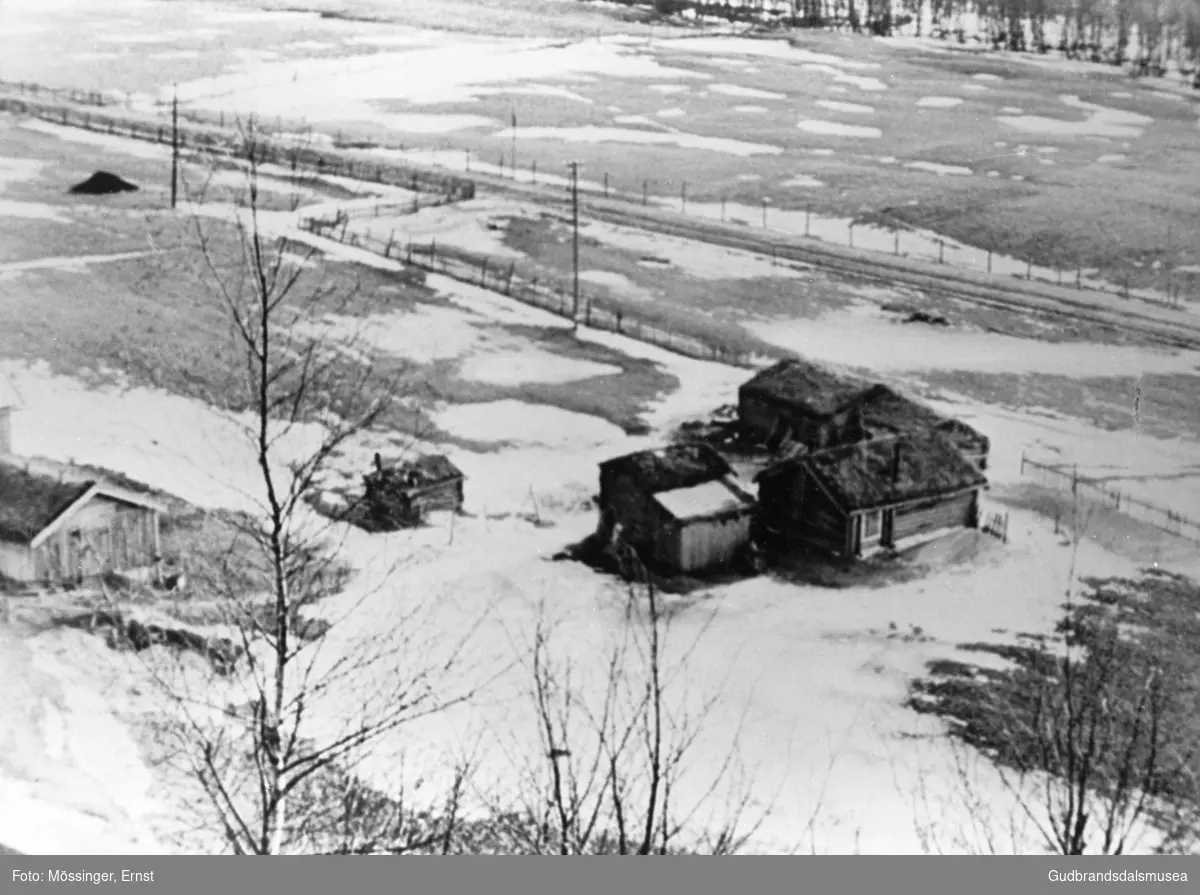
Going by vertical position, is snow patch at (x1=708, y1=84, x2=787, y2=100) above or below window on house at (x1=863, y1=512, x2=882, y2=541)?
above

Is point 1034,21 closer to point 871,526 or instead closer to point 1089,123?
point 1089,123

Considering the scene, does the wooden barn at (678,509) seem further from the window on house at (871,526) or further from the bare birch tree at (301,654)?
the bare birch tree at (301,654)

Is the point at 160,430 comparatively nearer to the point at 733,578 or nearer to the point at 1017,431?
the point at 733,578

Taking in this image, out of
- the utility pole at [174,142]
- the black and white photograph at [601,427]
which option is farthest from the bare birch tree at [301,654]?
the utility pole at [174,142]

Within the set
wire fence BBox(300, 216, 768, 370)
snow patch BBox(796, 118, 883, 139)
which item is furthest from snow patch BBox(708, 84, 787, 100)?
wire fence BBox(300, 216, 768, 370)

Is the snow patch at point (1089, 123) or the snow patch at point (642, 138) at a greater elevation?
the snow patch at point (1089, 123)

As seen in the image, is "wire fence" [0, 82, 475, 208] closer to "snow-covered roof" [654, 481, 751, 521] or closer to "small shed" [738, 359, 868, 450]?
"small shed" [738, 359, 868, 450]
